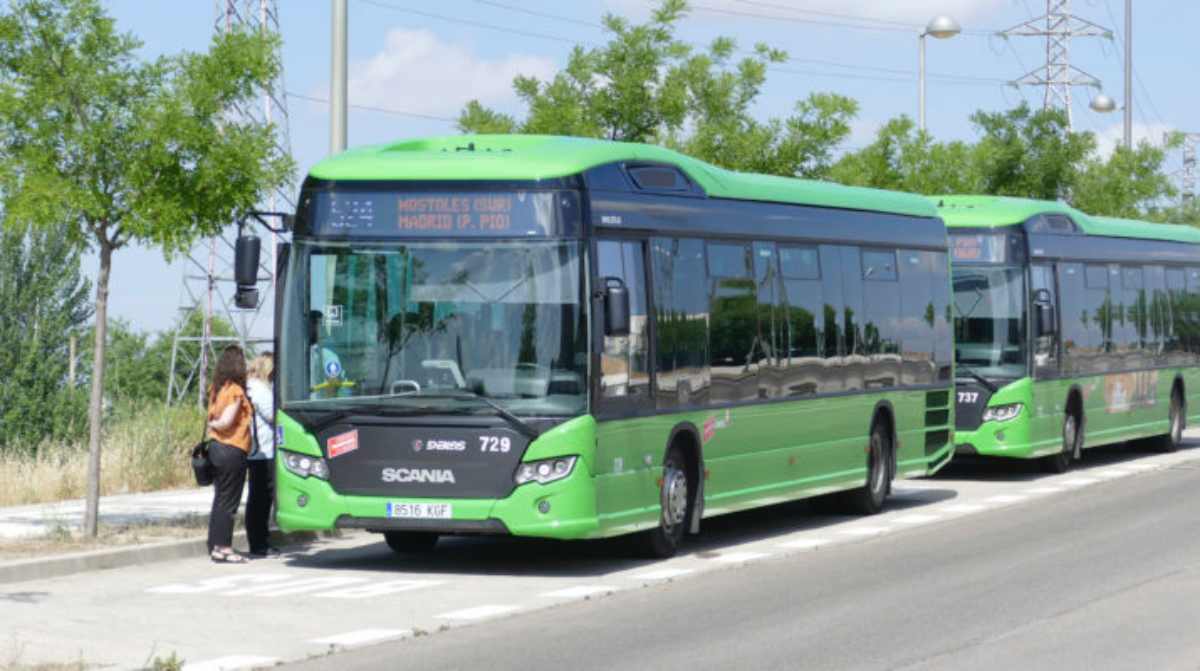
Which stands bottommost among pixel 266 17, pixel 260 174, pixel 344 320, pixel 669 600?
pixel 669 600

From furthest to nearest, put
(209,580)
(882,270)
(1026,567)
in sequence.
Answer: (882,270) < (1026,567) < (209,580)

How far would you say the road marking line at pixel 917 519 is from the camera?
2100 centimetres

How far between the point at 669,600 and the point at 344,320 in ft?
10.8

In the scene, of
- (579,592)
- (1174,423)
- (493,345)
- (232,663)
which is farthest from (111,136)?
(1174,423)

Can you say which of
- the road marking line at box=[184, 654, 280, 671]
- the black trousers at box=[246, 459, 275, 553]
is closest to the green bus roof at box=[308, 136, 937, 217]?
the black trousers at box=[246, 459, 275, 553]

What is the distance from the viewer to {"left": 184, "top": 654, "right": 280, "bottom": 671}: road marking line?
436 inches

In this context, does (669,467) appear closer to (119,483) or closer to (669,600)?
(669,600)

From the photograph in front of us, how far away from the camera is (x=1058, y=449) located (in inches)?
1080

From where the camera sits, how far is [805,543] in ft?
62.1

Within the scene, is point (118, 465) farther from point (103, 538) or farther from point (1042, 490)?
point (1042, 490)

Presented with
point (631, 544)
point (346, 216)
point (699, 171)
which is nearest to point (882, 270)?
point (699, 171)

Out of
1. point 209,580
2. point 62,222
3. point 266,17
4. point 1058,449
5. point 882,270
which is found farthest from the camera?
point 266,17

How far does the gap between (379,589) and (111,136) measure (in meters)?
4.67

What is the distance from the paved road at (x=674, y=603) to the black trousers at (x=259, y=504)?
45 centimetres
